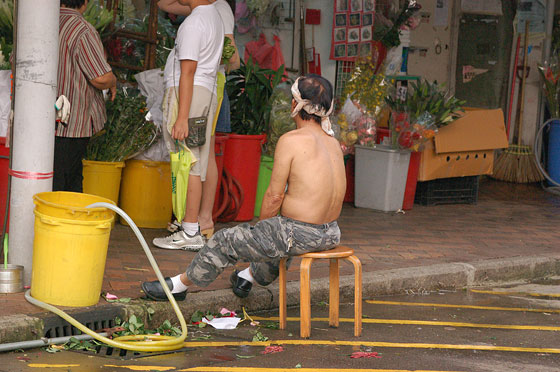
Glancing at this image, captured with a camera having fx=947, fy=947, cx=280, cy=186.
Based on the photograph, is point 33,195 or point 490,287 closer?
point 33,195

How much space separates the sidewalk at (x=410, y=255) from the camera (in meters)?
6.33

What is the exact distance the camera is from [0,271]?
5836 mm

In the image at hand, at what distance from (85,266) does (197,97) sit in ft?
7.46

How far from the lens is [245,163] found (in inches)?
350

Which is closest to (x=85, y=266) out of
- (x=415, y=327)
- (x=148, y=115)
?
(x=415, y=327)

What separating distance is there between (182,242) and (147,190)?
0.94 m

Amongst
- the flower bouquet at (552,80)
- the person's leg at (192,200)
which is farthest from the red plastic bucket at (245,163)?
the flower bouquet at (552,80)

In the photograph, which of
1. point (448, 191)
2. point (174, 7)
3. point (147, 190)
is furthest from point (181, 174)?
point (448, 191)

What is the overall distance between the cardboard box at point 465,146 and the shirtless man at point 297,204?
4771 mm

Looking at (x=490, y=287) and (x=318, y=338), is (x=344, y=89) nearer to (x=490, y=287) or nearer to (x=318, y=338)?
(x=490, y=287)

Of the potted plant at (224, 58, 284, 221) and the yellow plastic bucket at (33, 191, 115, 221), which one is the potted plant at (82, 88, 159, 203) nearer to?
the potted plant at (224, 58, 284, 221)

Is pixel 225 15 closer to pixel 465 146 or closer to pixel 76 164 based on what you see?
pixel 76 164

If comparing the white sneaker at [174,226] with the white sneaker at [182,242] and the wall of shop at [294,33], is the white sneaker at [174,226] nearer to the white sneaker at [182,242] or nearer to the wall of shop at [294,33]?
the white sneaker at [182,242]

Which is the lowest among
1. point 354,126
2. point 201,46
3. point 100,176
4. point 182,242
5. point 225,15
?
point 182,242
